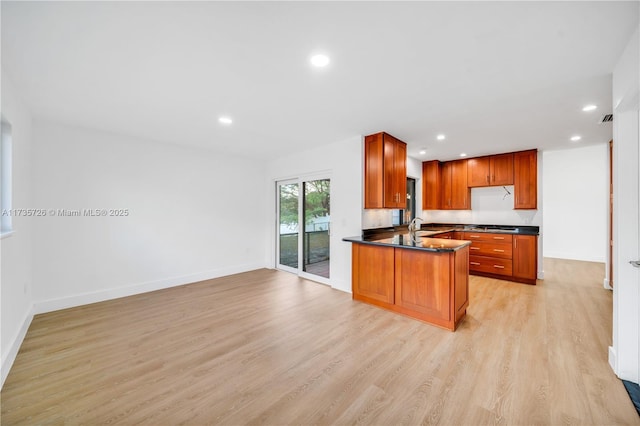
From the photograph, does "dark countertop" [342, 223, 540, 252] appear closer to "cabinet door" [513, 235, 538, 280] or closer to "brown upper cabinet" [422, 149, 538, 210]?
"cabinet door" [513, 235, 538, 280]

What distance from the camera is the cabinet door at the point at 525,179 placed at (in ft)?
15.8

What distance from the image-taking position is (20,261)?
8.77ft

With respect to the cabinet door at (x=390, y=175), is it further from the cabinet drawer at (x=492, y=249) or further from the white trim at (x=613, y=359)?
the white trim at (x=613, y=359)

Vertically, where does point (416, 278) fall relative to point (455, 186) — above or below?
below

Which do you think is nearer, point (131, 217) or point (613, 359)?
point (613, 359)

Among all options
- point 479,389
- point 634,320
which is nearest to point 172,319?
point 479,389

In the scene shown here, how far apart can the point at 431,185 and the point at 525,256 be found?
7.51ft

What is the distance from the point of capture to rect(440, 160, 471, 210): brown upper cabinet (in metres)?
5.69

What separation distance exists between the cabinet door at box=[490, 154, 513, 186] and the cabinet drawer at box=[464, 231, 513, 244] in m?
1.12

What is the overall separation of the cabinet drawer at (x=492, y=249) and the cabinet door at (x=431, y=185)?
130cm

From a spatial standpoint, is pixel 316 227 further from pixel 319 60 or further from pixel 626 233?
pixel 626 233

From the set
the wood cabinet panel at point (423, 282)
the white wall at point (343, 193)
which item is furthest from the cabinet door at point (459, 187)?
the wood cabinet panel at point (423, 282)

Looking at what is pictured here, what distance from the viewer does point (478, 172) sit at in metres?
5.46

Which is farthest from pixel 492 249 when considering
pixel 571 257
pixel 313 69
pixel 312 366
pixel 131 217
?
pixel 131 217
